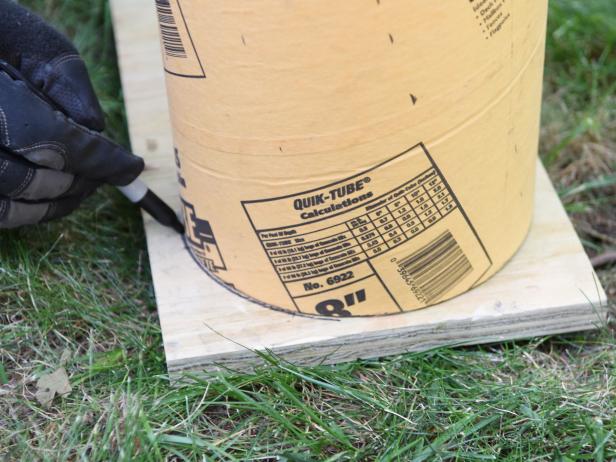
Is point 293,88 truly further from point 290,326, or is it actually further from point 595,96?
point 595,96

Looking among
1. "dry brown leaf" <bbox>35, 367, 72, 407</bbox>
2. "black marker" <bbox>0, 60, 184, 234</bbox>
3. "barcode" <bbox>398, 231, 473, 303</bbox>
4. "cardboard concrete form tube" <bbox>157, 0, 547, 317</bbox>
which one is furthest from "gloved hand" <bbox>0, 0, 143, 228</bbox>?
"barcode" <bbox>398, 231, 473, 303</bbox>

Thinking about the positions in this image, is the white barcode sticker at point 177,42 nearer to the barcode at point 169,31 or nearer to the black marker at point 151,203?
the barcode at point 169,31

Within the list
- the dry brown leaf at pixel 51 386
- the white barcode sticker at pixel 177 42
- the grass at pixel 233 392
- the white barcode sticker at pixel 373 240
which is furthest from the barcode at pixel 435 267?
the dry brown leaf at pixel 51 386

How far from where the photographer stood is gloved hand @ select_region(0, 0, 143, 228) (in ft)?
4.24

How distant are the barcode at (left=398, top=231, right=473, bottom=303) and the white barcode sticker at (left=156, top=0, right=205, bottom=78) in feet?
1.52

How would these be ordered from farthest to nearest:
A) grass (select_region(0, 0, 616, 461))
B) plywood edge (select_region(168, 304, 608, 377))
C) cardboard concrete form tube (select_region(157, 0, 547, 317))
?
plywood edge (select_region(168, 304, 608, 377)) < grass (select_region(0, 0, 616, 461)) < cardboard concrete form tube (select_region(157, 0, 547, 317))

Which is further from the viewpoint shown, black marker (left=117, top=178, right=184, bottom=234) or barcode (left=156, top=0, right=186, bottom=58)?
black marker (left=117, top=178, right=184, bottom=234)

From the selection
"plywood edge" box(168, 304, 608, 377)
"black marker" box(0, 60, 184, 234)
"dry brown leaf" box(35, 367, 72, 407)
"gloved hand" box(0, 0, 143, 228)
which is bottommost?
"plywood edge" box(168, 304, 608, 377)

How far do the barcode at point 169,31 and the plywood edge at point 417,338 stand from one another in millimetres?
499

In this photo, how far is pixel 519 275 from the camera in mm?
1507

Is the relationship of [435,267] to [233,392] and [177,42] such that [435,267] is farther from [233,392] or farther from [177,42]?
[177,42]

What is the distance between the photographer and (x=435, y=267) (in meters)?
1.38

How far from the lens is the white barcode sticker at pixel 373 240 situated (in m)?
1.25

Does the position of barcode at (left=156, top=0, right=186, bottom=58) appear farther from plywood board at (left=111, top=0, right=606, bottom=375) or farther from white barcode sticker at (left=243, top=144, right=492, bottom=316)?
plywood board at (left=111, top=0, right=606, bottom=375)
